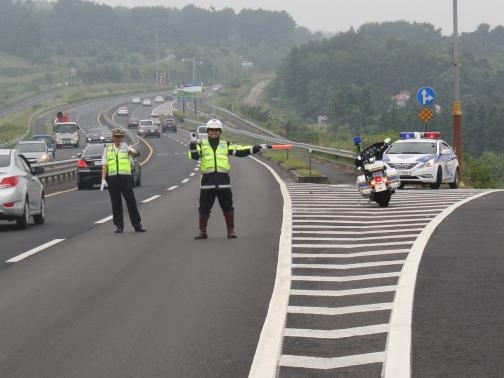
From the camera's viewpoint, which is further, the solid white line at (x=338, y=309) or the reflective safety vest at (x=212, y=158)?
the reflective safety vest at (x=212, y=158)

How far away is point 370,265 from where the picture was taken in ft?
40.6

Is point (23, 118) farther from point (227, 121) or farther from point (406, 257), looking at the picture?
point (406, 257)

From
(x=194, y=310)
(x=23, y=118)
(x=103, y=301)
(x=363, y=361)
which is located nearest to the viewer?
(x=363, y=361)

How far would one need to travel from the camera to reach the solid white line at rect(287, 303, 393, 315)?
9.26 m

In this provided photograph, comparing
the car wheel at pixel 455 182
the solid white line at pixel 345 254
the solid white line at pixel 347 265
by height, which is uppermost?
the solid white line at pixel 347 265

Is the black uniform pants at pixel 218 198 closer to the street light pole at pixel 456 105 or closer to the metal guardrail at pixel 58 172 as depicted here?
the street light pole at pixel 456 105

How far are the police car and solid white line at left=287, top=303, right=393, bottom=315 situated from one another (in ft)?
69.8

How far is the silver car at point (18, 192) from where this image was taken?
1858cm

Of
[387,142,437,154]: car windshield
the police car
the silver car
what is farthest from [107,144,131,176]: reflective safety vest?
[387,142,437,154]: car windshield

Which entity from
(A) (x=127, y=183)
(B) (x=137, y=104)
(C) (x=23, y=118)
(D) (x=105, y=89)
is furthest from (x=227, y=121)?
(A) (x=127, y=183)

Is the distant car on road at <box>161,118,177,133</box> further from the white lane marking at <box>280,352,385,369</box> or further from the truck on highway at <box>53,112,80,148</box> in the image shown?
the white lane marking at <box>280,352,385,369</box>

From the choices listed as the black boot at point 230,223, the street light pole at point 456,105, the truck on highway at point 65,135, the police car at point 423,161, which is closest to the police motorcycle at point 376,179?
the black boot at point 230,223

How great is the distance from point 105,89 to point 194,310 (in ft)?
589

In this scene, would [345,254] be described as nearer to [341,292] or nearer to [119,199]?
[341,292]
